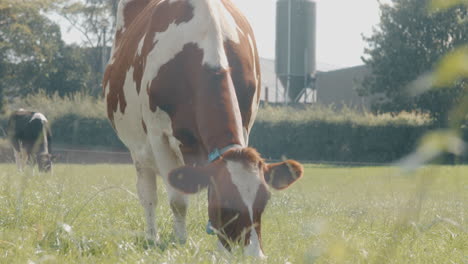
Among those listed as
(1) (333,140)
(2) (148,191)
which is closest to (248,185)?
(2) (148,191)

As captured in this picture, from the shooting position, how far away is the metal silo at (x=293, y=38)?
49.6 m

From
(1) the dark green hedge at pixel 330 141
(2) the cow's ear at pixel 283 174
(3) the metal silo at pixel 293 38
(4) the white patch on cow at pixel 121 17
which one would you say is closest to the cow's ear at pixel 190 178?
(2) the cow's ear at pixel 283 174

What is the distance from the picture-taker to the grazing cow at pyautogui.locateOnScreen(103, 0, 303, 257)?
359 centimetres

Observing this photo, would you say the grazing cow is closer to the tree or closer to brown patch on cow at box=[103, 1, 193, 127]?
brown patch on cow at box=[103, 1, 193, 127]

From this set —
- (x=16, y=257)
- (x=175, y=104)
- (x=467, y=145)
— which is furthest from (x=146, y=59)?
(x=467, y=145)

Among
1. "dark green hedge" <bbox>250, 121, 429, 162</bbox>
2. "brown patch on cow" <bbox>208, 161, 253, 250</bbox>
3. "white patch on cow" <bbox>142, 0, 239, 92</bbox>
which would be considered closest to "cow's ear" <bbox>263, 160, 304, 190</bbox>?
"brown patch on cow" <bbox>208, 161, 253, 250</bbox>

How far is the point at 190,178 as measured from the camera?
384 centimetres

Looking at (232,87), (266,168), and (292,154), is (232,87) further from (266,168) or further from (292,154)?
(292,154)

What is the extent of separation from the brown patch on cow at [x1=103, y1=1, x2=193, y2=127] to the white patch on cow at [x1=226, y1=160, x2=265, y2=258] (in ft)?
6.19

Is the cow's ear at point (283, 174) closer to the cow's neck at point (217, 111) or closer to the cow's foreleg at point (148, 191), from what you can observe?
the cow's neck at point (217, 111)

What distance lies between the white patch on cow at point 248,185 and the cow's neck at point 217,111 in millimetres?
413

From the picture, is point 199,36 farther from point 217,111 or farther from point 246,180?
point 246,180

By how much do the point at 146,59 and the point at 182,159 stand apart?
99 cm

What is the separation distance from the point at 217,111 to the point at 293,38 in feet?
152
